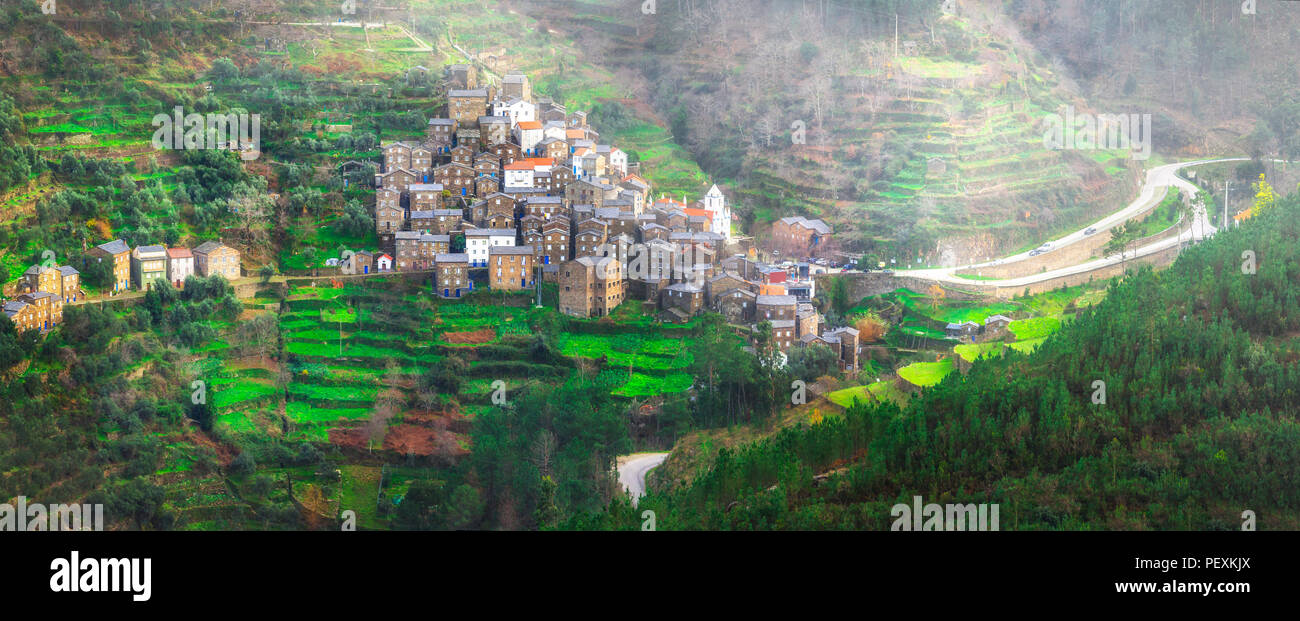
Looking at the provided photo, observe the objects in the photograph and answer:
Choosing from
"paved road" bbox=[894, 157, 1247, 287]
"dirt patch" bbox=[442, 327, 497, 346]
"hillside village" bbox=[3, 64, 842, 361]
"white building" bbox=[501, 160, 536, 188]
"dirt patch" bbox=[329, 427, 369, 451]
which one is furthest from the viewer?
"paved road" bbox=[894, 157, 1247, 287]

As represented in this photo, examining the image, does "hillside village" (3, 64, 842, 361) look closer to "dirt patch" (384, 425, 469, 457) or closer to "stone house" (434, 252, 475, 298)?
"stone house" (434, 252, 475, 298)

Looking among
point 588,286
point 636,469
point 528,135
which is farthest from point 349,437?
point 528,135

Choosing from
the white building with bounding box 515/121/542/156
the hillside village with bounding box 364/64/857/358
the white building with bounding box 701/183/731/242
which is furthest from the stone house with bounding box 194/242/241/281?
the white building with bounding box 701/183/731/242

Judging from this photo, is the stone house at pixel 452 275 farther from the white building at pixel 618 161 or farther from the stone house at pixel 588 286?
the white building at pixel 618 161

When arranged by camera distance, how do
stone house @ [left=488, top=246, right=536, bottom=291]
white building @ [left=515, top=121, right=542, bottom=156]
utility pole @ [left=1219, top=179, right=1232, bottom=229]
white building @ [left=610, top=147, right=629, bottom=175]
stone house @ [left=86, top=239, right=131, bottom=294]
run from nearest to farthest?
stone house @ [left=86, top=239, right=131, bottom=294]
stone house @ [left=488, top=246, right=536, bottom=291]
white building @ [left=515, top=121, right=542, bottom=156]
white building @ [left=610, top=147, right=629, bottom=175]
utility pole @ [left=1219, top=179, right=1232, bottom=229]

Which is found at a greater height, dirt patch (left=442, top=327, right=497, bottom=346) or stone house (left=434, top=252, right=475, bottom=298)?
stone house (left=434, top=252, right=475, bottom=298)

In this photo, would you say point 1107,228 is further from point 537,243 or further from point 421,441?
point 421,441
